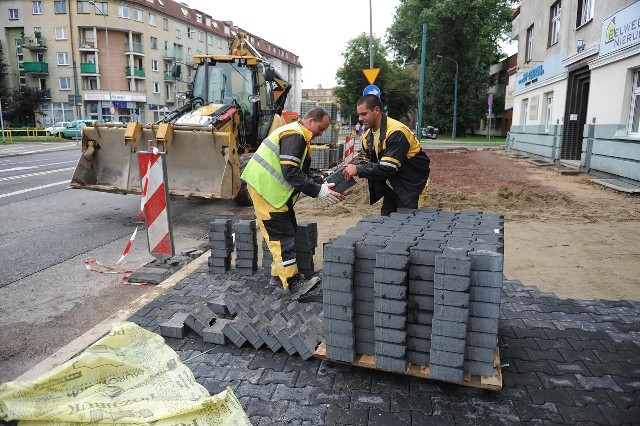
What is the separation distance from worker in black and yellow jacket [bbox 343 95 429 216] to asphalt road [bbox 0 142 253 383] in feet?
8.95

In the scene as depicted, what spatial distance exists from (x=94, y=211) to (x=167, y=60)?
50.3 metres

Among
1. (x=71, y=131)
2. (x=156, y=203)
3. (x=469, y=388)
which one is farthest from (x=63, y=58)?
(x=469, y=388)

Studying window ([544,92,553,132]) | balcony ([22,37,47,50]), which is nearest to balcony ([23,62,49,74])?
balcony ([22,37,47,50])

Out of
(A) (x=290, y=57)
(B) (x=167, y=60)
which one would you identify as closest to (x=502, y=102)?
(B) (x=167, y=60)

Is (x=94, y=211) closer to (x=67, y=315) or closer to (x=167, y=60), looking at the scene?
(x=67, y=315)

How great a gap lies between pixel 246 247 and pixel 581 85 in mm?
15055

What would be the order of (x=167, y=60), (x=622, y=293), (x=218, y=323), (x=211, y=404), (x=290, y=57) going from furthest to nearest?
(x=290, y=57) < (x=167, y=60) < (x=622, y=293) < (x=218, y=323) < (x=211, y=404)

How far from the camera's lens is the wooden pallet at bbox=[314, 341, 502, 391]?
9.34 ft

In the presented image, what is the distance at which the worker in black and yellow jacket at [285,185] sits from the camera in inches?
179

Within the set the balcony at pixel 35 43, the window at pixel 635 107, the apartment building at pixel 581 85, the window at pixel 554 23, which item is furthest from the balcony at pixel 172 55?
the window at pixel 635 107

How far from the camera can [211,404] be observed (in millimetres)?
2572

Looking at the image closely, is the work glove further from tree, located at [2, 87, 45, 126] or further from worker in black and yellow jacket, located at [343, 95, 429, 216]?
tree, located at [2, 87, 45, 126]

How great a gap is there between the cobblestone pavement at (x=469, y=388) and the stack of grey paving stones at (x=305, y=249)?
1.63 meters

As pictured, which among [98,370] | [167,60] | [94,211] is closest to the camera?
[98,370]
